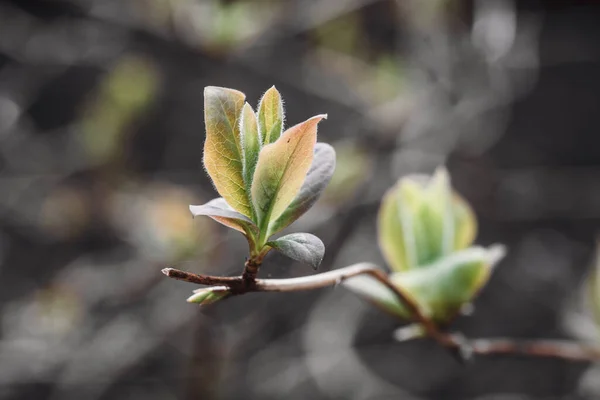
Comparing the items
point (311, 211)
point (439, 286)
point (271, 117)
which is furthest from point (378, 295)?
point (311, 211)

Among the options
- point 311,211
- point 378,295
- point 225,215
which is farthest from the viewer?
point 311,211

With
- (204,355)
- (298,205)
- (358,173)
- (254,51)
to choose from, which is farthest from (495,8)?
(298,205)

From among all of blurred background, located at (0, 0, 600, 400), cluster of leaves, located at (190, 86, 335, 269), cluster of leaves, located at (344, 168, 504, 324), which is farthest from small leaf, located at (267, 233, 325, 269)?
blurred background, located at (0, 0, 600, 400)

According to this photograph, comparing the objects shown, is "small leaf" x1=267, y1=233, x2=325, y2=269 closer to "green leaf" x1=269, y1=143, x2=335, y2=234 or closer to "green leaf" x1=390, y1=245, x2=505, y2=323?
"green leaf" x1=269, y1=143, x2=335, y2=234

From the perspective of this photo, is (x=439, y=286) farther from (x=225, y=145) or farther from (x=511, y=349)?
(x=225, y=145)

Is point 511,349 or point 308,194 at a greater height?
point 308,194

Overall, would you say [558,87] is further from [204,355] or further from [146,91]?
[204,355]
